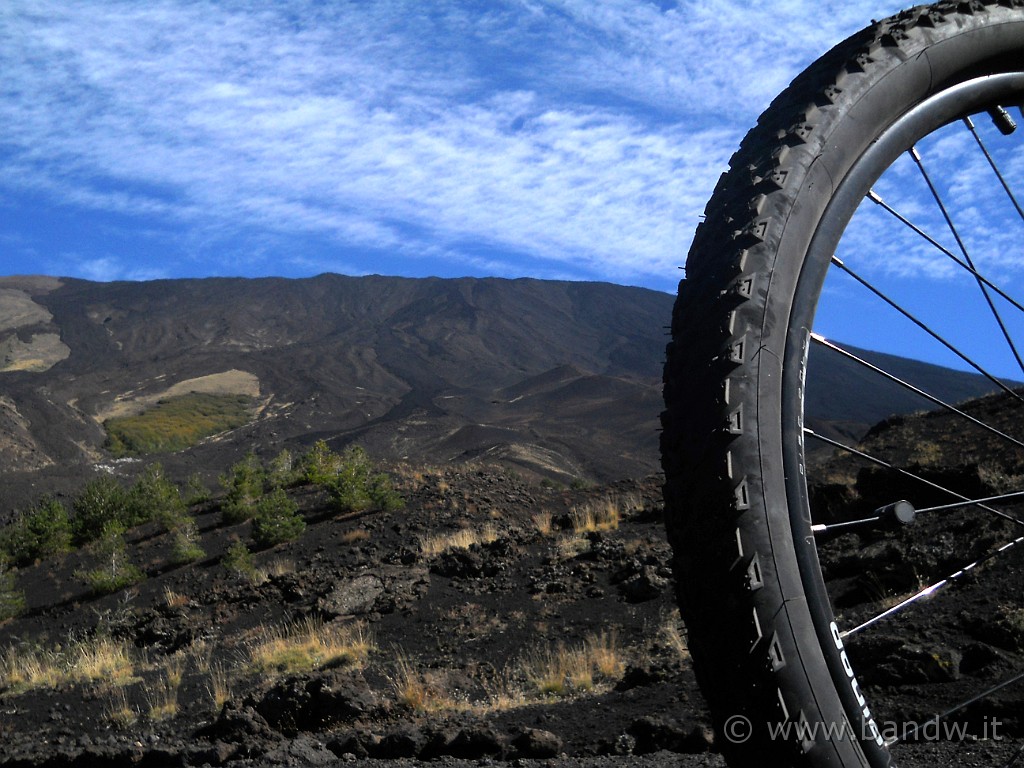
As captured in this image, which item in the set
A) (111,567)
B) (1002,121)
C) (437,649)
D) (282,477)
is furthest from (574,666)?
(282,477)

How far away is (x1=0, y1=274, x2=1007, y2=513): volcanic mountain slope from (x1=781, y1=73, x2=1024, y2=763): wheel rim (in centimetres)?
3377

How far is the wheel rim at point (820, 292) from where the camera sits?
1.57m

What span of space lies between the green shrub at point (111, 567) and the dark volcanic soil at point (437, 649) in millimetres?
348

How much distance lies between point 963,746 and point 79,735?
7869mm

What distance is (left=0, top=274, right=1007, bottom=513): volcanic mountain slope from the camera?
56.6 meters

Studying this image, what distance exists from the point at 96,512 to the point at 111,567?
323 centimetres

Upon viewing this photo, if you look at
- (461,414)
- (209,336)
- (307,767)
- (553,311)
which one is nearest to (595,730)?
(307,767)

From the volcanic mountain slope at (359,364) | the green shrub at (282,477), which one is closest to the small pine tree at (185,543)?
the green shrub at (282,477)

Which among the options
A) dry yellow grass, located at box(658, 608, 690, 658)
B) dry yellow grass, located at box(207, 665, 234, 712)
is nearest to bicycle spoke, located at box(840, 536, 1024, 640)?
dry yellow grass, located at box(658, 608, 690, 658)

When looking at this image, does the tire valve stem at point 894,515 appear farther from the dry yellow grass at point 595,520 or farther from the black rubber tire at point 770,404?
the dry yellow grass at point 595,520

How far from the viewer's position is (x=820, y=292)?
1.81 metres

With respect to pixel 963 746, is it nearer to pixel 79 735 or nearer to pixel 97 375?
pixel 79 735

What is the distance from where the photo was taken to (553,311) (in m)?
146

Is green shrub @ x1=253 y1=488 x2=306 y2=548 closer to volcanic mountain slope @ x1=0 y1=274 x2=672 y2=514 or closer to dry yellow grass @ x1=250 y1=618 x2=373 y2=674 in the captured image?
dry yellow grass @ x1=250 y1=618 x2=373 y2=674
